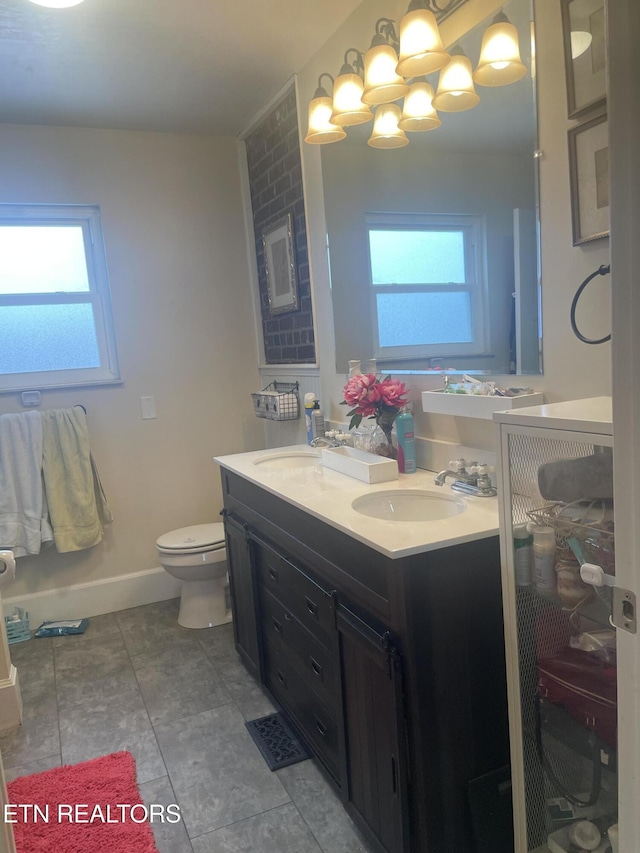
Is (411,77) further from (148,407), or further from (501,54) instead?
(148,407)

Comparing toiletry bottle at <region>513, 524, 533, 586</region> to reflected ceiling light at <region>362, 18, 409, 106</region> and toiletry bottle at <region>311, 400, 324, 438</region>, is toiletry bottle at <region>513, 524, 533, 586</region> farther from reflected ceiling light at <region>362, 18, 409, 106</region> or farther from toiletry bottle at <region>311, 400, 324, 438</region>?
toiletry bottle at <region>311, 400, 324, 438</region>

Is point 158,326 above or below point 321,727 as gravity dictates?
above

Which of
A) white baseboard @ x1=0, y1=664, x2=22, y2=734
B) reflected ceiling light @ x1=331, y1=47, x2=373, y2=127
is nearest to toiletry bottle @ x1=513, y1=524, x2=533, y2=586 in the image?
reflected ceiling light @ x1=331, y1=47, x2=373, y2=127

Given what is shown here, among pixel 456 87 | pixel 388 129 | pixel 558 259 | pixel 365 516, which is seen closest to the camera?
pixel 558 259

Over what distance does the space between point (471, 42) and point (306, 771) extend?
A: 222cm

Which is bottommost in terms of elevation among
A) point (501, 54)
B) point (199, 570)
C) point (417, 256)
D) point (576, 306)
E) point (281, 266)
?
point (199, 570)

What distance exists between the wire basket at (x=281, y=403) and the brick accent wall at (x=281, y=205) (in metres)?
0.15

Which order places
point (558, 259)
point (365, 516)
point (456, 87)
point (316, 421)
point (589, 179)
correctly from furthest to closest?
point (316, 421) < point (456, 87) < point (365, 516) < point (558, 259) < point (589, 179)

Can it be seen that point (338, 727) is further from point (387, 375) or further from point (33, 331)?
point (33, 331)

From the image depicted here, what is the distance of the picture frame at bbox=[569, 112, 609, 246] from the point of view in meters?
→ 1.33

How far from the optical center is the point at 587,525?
1.12m

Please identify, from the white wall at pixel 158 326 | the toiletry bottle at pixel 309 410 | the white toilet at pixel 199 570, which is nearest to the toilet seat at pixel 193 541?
the white toilet at pixel 199 570

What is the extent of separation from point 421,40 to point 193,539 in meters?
2.27

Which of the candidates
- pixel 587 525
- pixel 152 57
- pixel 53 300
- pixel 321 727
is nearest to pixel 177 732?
pixel 321 727
